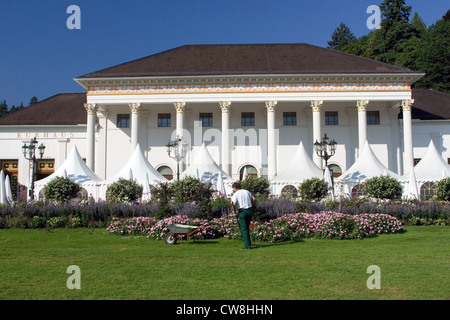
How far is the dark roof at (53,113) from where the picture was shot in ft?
140

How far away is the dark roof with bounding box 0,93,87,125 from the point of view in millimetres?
42719

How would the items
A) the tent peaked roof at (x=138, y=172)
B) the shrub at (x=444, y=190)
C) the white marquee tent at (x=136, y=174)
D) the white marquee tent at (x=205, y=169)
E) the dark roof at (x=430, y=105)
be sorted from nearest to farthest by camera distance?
1. the shrub at (x=444, y=190)
2. the white marquee tent at (x=136, y=174)
3. the tent peaked roof at (x=138, y=172)
4. the white marquee tent at (x=205, y=169)
5. the dark roof at (x=430, y=105)

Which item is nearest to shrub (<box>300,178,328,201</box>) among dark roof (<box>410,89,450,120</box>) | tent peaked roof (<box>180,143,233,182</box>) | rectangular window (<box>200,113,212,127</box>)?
tent peaked roof (<box>180,143,233,182</box>)

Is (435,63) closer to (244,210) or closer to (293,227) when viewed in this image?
(293,227)

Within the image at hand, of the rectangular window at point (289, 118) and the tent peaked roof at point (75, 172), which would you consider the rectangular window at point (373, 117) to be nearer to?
the rectangular window at point (289, 118)

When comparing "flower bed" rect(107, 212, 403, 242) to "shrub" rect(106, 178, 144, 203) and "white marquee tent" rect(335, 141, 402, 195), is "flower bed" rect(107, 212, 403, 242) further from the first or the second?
"white marquee tent" rect(335, 141, 402, 195)

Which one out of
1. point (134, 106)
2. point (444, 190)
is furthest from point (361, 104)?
point (134, 106)

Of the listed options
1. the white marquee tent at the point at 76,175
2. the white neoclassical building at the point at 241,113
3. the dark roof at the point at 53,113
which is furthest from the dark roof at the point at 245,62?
the white marquee tent at the point at 76,175

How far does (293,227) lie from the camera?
13.5 m

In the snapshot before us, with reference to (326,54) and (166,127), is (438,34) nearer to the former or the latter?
(326,54)

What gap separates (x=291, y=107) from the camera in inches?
1551

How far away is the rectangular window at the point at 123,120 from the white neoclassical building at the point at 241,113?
91mm

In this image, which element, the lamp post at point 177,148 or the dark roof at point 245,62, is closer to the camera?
the lamp post at point 177,148
